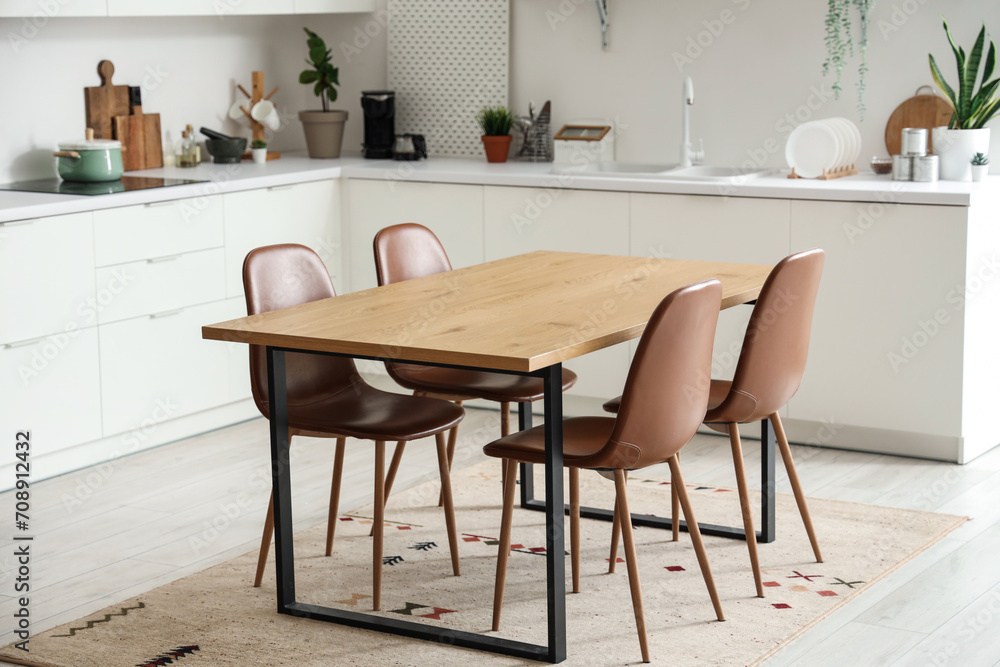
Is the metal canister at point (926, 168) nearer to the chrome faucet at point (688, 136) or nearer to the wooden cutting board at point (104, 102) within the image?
the chrome faucet at point (688, 136)

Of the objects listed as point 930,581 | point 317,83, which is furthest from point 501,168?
point 930,581

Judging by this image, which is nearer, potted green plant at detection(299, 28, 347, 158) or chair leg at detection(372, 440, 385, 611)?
chair leg at detection(372, 440, 385, 611)

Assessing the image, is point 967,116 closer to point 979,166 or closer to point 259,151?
point 979,166

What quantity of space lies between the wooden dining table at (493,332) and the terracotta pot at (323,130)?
2.21 meters

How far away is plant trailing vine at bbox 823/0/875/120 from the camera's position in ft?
15.5

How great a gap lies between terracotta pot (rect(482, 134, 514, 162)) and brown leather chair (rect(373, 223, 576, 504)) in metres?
1.71

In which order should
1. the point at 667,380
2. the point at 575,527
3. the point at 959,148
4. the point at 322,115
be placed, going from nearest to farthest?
the point at 667,380
the point at 575,527
the point at 959,148
the point at 322,115

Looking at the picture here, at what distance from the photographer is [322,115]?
5.63 m

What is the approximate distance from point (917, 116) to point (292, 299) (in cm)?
263

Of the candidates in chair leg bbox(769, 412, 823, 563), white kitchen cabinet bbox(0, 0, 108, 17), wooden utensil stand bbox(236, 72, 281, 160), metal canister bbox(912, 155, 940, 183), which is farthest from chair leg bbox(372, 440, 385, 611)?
wooden utensil stand bbox(236, 72, 281, 160)

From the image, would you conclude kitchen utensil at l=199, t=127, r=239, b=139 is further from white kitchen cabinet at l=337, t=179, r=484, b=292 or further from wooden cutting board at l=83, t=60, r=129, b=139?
white kitchen cabinet at l=337, t=179, r=484, b=292

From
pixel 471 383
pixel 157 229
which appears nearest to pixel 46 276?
pixel 157 229

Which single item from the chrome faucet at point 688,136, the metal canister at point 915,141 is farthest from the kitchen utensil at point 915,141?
the chrome faucet at point 688,136

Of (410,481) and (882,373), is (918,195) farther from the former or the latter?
(410,481)
